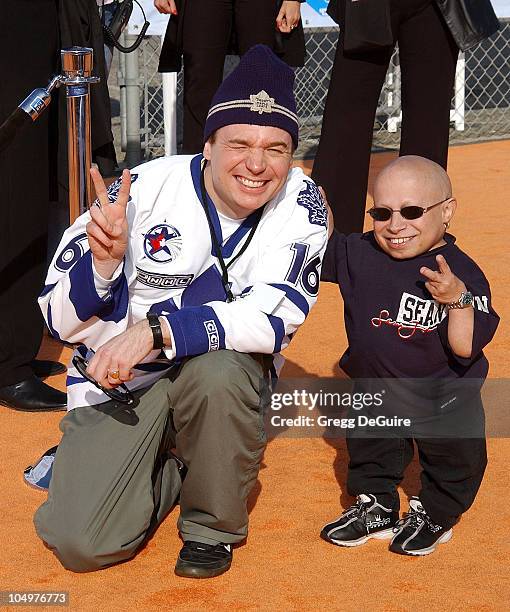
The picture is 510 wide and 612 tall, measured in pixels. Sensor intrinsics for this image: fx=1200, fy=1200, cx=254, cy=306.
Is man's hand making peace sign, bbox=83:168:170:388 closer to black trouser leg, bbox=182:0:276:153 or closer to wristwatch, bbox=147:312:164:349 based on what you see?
wristwatch, bbox=147:312:164:349

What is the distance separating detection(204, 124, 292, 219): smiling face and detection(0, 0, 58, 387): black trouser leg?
3.71 ft

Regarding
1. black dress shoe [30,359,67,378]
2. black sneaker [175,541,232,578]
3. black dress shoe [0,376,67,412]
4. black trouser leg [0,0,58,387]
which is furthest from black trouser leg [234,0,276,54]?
black sneaker [175,541,232,578]

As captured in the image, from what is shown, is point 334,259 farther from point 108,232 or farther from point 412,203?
point 108,232

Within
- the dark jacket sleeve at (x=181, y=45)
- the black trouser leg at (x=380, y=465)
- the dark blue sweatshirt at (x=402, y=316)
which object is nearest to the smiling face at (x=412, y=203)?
the dark blue sweatshirt at (x=402, y=316)

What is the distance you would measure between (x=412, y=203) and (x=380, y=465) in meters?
0.77

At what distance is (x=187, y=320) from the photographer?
3.24m

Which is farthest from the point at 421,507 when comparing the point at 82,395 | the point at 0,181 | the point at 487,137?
the point at 487,137

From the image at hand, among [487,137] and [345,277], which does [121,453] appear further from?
[487,137]

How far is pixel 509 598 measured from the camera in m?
3.17

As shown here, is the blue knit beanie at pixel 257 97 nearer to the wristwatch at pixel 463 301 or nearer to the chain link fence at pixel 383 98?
the wristwatch at pixel 463 301

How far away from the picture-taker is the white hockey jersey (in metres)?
3.27

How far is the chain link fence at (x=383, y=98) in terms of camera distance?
30.3 ft

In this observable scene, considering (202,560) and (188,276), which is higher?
(188,276)

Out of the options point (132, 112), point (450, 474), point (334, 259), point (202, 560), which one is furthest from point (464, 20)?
point (132, 112)
